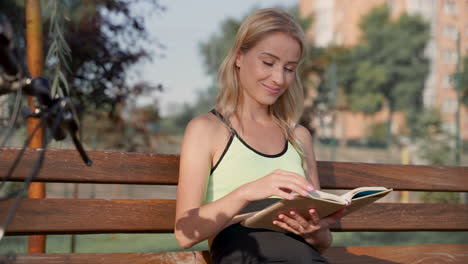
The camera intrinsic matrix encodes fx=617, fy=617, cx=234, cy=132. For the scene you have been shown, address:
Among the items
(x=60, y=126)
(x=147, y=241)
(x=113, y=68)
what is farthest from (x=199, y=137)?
(x=113, y=68)

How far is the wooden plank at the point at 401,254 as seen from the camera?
2.98 meters

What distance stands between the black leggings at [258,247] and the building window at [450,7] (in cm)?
5174

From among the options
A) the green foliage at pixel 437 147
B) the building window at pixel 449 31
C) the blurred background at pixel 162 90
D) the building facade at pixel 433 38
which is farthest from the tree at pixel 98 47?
the building window at pixel 449 31

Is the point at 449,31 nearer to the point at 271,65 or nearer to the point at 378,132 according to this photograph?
the point at 378,132

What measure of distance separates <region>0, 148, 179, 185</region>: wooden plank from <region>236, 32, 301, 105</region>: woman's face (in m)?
0.49

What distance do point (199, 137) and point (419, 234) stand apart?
23.4 feet

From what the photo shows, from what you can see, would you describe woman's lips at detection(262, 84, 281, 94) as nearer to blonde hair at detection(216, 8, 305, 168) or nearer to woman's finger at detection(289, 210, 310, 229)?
blonde hair at detection(216, 8, 305, 168)

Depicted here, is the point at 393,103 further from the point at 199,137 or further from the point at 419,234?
the point at 199,137

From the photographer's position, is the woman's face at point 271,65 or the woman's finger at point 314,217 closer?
the woman's finger at point 314,217

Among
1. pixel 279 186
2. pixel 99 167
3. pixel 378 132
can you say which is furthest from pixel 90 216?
pixel 378 132

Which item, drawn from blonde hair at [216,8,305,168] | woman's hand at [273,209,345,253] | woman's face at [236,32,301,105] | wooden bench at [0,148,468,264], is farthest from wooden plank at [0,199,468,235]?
woman's hand at [273,209,345,253]

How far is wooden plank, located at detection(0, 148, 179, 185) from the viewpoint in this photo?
2400mm

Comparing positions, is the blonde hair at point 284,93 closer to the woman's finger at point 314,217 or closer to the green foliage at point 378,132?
the woman's finger at point 314,217

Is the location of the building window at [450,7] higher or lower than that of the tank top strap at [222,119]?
higher
